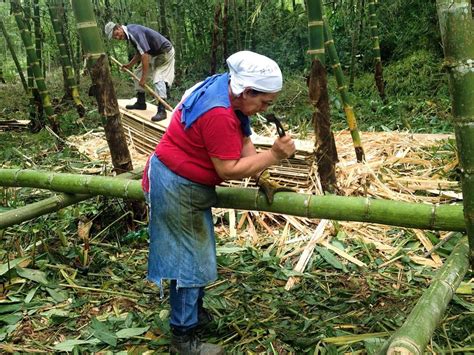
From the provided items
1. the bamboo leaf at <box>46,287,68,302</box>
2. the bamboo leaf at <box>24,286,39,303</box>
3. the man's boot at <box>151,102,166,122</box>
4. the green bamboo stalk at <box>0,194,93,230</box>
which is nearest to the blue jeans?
the bamboo leaf at <box>46,287,68,302</box>

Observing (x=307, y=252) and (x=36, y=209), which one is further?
(x=307, y=252)

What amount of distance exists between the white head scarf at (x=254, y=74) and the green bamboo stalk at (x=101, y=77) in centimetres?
181

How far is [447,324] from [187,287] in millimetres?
1444

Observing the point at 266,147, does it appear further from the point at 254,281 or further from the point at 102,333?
the point at 102,333

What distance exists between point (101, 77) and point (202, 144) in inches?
68.9

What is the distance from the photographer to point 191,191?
2.44 m

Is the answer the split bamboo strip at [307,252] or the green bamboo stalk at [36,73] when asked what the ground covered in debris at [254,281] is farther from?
the green bamboo stalk at [36,73]

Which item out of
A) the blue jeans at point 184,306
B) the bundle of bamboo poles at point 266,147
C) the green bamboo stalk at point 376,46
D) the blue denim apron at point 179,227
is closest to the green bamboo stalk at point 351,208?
the blue denim apron at point 179,227

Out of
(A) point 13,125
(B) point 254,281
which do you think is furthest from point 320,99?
(A) point 13,125

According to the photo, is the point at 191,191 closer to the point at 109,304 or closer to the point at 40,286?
the point at 109,304

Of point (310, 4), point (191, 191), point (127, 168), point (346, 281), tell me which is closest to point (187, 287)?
point (191, 191)

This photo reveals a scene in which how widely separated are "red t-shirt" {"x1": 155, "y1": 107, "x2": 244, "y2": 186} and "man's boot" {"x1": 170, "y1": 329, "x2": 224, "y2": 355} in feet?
2.73

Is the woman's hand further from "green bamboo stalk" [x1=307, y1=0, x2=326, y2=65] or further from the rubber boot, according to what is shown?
"green bamboo stalk" [x1=307, y1=0, x2=326, y2=65]

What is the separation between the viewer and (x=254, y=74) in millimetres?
2152
